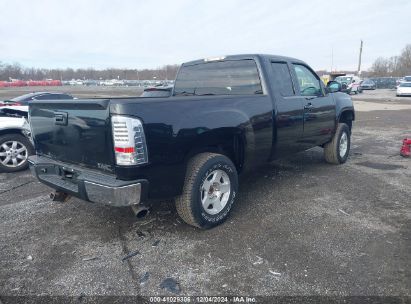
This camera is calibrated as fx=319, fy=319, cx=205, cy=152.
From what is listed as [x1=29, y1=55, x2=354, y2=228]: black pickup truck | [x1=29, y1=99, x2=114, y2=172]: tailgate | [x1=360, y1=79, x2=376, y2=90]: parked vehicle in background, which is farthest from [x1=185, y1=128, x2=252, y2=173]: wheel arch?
[x1=360, y1=79, x2=376, y2=90]: parked vehicle in background

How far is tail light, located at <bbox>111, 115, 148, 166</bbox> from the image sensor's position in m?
2.67

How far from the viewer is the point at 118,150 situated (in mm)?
2725

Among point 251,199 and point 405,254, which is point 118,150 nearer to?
point 251,199

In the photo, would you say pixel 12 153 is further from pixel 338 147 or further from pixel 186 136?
pixel 338 147

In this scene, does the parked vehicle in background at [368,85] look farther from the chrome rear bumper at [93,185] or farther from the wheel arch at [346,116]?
the chrome rear bumper at [93,185]

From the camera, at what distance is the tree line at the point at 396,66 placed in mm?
65375

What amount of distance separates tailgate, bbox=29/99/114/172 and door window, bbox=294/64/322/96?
3195mm

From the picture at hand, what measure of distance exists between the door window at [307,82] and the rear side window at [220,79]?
1.00 m

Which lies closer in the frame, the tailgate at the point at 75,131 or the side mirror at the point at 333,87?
the tailgate at the point at 75,131

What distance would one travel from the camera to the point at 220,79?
15.0 feet

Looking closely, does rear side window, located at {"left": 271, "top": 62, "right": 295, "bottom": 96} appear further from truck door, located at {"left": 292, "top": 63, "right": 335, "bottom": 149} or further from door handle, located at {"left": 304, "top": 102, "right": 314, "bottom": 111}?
door handle, located at {"left": 304, "top": 102, "right": 314, "bottom": 111}

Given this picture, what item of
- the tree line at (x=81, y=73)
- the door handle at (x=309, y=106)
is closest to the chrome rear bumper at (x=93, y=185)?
the door handle at (x=309, y=106)

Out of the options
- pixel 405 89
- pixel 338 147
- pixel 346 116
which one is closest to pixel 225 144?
pixel 338 147

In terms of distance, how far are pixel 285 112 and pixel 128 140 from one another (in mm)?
2432
